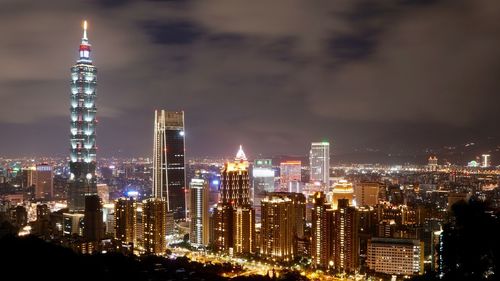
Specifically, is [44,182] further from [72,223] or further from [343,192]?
[343,192]

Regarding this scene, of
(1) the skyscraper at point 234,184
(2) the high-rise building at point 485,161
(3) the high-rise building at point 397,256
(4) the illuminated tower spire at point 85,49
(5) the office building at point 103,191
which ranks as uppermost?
(4) the illuminated tower spire at point 85,49

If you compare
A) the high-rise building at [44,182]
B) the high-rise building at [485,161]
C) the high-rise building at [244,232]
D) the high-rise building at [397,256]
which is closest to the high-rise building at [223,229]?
the high-rise building at [244,232]

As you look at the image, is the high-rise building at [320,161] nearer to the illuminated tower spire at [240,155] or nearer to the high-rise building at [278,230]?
the illuminated tower spire at [240,155]

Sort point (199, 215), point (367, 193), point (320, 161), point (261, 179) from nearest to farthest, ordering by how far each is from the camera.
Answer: point (199, 215) < point (367, 193) < point (261, 179) < point (320, 161)

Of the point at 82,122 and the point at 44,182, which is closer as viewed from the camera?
the point at 82,122

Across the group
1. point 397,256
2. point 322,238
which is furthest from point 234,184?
point 397,256

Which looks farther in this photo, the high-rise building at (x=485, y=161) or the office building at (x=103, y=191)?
the high-rise building at (x=485, y=161)
